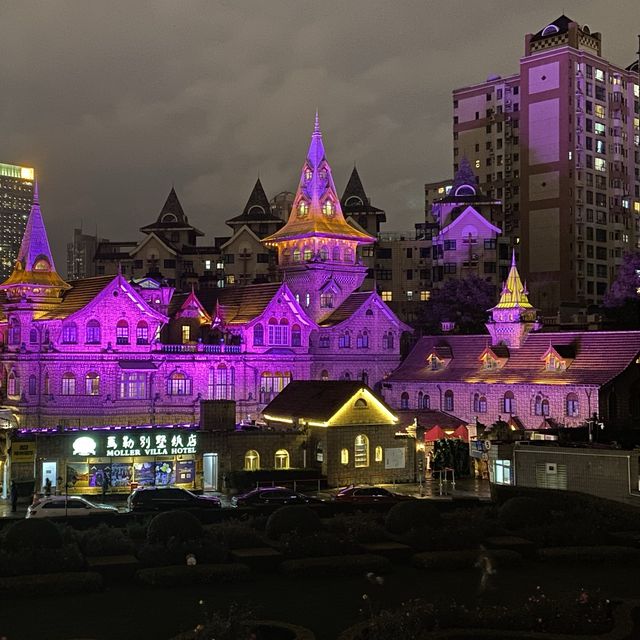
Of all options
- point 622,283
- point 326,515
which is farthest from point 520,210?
point 326,515

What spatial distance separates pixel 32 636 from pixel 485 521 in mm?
15872

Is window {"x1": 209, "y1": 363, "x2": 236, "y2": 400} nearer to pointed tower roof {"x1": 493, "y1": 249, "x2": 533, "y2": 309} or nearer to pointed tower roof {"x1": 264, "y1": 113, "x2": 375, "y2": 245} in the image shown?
pointed tower roof {"x1": 264, "y1": 113, "x2": 375, "y2": 245}

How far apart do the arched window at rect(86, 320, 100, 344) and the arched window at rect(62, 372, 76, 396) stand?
2.69 m

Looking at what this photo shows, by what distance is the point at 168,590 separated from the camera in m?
25.8

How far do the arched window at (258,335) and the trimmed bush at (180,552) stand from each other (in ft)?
158

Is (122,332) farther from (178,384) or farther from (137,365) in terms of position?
(178,384)

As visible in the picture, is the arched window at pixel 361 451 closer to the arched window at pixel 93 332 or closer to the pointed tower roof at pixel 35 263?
the arched window at pixel 93 332

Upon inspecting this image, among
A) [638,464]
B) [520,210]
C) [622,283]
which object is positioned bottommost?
[638,464]

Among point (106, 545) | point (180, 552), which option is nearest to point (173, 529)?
point (180, 552)

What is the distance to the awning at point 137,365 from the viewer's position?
2729 inches

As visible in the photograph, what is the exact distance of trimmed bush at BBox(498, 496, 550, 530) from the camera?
33.0m

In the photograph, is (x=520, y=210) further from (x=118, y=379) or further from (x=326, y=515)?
(x=326, y=515)

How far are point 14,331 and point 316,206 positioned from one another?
28.9 meters

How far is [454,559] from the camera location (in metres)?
28.5
